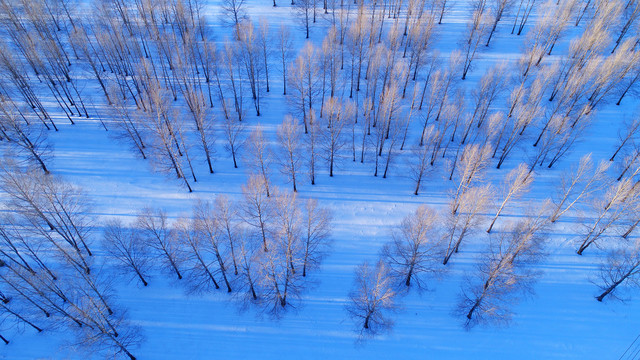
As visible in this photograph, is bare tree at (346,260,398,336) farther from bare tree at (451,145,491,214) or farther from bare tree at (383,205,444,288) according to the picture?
bare tree at (451,145,491,214)

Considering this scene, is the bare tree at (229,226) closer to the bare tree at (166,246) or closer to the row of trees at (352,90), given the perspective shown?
the bare tree at (166,246)

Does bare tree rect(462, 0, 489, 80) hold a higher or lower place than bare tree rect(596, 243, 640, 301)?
higher

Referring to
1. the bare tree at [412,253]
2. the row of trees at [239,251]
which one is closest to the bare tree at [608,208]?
the bare tree at [412,253]

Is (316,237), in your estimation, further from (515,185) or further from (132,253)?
(515,185)

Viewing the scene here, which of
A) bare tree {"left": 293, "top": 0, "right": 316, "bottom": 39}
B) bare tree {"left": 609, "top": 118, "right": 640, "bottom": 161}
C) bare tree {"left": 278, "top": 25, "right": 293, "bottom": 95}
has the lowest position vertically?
bare tree {"left": 609, "top": 118, "right": 640, "bottom": 161}

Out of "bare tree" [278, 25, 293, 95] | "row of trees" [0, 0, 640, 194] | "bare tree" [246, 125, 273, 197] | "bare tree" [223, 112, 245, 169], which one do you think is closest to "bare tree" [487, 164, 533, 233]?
"row of trees" [0, 0, 640, 194]

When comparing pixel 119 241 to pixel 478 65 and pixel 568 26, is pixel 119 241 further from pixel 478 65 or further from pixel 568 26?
pixel 568 26
